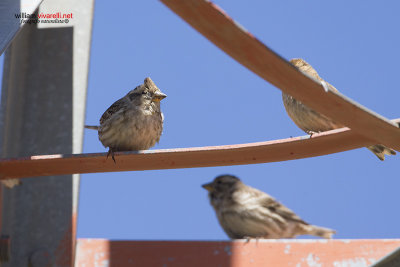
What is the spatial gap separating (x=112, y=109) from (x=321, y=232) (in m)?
3.21

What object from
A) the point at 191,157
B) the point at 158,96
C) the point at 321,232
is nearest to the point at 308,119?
the point at 158,96

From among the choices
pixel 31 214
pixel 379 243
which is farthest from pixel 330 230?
pixel 31 214

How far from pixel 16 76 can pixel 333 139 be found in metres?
2.77

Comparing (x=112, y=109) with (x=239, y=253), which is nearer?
(x=239, y=253)

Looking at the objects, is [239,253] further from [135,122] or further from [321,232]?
[321,232]

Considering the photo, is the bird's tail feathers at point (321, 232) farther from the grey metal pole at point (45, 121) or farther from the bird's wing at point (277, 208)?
the grey metal pole at point (45, 121)

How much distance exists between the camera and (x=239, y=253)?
4.75m

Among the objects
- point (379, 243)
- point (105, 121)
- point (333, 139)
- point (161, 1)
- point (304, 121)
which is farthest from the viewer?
point (304, 121)

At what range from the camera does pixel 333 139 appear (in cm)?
372

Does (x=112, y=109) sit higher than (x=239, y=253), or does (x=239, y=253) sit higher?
(x=112, y=109)

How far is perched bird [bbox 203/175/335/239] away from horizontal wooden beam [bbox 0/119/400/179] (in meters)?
3.29

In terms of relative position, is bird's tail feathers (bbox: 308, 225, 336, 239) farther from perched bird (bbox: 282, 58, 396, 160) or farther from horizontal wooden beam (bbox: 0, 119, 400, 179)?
horizontal wooden beam (bbox: 0, 119, 400, 179)

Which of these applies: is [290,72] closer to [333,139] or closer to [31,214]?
[333,139]

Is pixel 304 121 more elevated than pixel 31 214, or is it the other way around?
pixel 304 121
